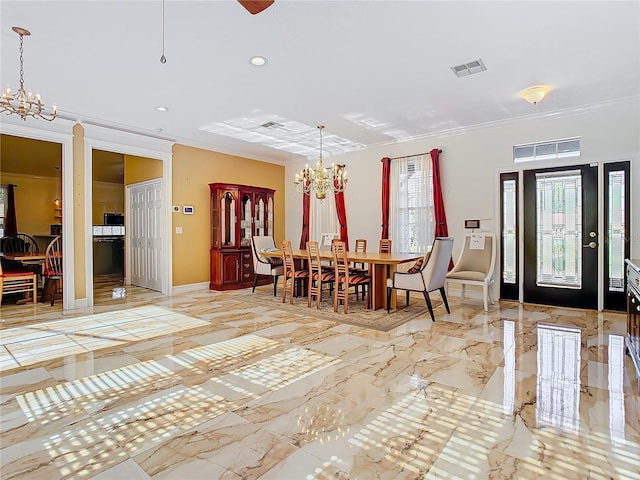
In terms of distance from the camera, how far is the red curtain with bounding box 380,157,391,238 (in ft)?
22.0

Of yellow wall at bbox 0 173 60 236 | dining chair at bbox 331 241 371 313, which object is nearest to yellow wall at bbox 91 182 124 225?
yellow wall at bbox 0 173 60 236

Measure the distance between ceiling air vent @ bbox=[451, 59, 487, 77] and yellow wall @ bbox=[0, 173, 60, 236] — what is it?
10.5m

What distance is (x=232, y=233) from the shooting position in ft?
23.1

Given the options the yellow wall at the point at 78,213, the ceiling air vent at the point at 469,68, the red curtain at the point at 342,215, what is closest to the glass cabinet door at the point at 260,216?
the red curtain at the point at 342,215

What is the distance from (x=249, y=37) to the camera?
10.3 ft

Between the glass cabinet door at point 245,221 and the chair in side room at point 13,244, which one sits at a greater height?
the glass cabinet door at point 245,221

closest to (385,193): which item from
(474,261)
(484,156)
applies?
(484,156)

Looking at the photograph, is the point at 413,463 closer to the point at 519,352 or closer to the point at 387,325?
the point at 519,352

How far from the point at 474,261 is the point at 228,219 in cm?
452

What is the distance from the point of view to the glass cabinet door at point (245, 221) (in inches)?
284

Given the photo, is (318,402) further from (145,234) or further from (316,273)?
(145,234)

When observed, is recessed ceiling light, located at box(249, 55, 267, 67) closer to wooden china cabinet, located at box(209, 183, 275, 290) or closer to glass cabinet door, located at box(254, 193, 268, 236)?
wooden china cabinet, located at box(209, 183, 275, 290)

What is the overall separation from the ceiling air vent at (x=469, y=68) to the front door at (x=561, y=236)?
234 centimetres

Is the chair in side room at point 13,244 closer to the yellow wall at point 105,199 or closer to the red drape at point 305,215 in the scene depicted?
the yellow wall at point 105,199
